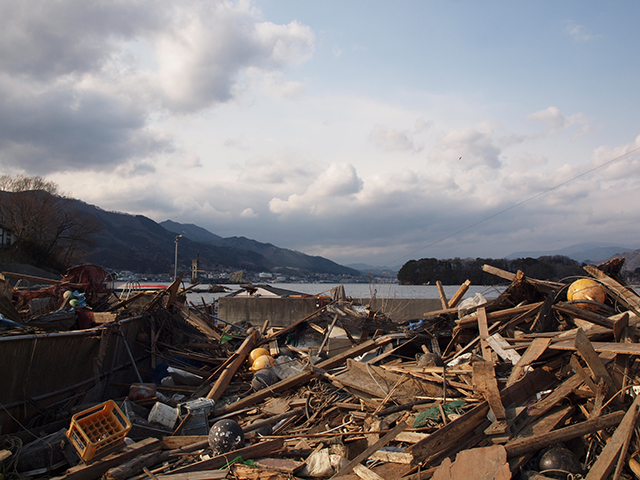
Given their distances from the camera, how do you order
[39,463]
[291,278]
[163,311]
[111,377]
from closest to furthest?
[39,463], [111,377], [163,311], [291,278]

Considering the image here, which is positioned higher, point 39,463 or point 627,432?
point 627,432

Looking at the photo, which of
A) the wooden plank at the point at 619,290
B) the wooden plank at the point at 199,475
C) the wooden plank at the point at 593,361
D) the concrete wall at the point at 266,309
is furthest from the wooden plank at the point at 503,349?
the concrete wall at the point at 266,309

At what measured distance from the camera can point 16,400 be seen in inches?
271

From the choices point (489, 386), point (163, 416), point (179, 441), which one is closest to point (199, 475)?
point (179, 441)

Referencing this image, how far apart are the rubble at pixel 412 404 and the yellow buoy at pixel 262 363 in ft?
0.16

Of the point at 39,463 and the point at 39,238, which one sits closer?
→ the point at 39,463

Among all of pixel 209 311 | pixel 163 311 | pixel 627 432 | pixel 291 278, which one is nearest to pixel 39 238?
pixel 209 311

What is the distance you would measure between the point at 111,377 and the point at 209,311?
7.47m

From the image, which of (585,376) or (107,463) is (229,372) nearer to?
(107,463)

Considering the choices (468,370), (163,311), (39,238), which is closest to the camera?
(468,370)

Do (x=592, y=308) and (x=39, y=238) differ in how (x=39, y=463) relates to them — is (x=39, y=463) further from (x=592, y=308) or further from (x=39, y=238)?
(x=39, y=238)

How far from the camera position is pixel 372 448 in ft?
16.4

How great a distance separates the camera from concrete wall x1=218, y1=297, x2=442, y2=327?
1753cm

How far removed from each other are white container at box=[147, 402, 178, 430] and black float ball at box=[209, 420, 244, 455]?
1527 mm
